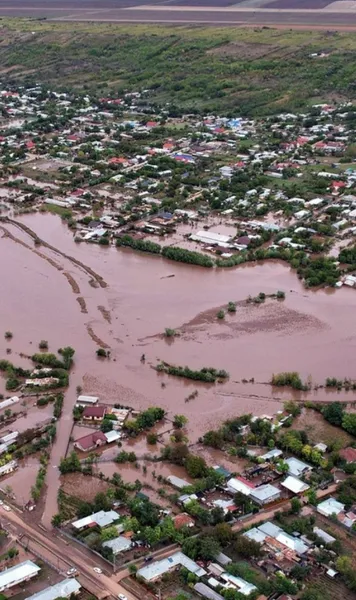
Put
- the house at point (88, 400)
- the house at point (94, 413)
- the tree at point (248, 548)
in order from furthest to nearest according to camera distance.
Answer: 1. the house at point (88, 400)
2. the house at point (94, 413)
3. the tree at point (248, 548)

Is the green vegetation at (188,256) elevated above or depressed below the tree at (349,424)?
above

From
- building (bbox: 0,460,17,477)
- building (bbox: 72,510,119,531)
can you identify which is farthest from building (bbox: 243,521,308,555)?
building (bbox: 0,460,17,477)

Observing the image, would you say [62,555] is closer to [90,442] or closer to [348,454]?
[90,442]

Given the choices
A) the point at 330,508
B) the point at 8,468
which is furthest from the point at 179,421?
the point at 330,508

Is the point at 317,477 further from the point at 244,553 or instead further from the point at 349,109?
the point at 349,109

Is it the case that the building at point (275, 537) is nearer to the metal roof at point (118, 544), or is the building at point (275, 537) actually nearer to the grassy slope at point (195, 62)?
the metal roof at point (118, 544)

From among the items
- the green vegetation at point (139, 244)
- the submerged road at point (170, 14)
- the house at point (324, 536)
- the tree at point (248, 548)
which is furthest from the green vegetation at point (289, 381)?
the submerged road at point (170, 14)
